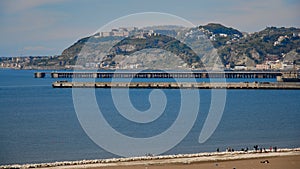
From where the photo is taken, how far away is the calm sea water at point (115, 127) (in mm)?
22625

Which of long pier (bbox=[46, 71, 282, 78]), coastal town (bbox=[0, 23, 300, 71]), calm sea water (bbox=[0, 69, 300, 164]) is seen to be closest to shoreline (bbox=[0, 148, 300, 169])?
calm sea water (bbox=[0, 69, 300, 164])

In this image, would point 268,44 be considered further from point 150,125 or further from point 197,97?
point 150,125

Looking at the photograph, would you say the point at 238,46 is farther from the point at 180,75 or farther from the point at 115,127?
the point at 115,127

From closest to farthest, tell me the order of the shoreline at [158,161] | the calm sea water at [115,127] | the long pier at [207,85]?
1. the shoreline at [158,161]
2. the calm sea water at [115,127]
3. the long pier at [207,85]

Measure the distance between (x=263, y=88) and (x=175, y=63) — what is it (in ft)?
247

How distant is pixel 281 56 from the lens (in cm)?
16412

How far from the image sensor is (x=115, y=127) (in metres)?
30.7

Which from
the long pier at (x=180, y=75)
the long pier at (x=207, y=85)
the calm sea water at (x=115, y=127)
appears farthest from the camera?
the long pier at (x=180, y=75)

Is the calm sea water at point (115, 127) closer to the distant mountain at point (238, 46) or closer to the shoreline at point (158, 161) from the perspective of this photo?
the shoreline at point (158, 161)

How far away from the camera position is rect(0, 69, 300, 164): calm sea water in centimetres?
2262

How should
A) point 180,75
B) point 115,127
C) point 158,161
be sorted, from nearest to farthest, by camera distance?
point 158,161 → point 115,127 → point 180,75

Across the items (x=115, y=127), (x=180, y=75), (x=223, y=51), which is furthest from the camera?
(x=223, y=51)

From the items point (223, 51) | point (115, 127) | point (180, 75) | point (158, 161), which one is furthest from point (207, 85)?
point (223, 51)

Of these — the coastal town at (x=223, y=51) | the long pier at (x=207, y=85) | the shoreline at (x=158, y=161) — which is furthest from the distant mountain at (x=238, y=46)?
the shoreline at (x=158, y=161)
